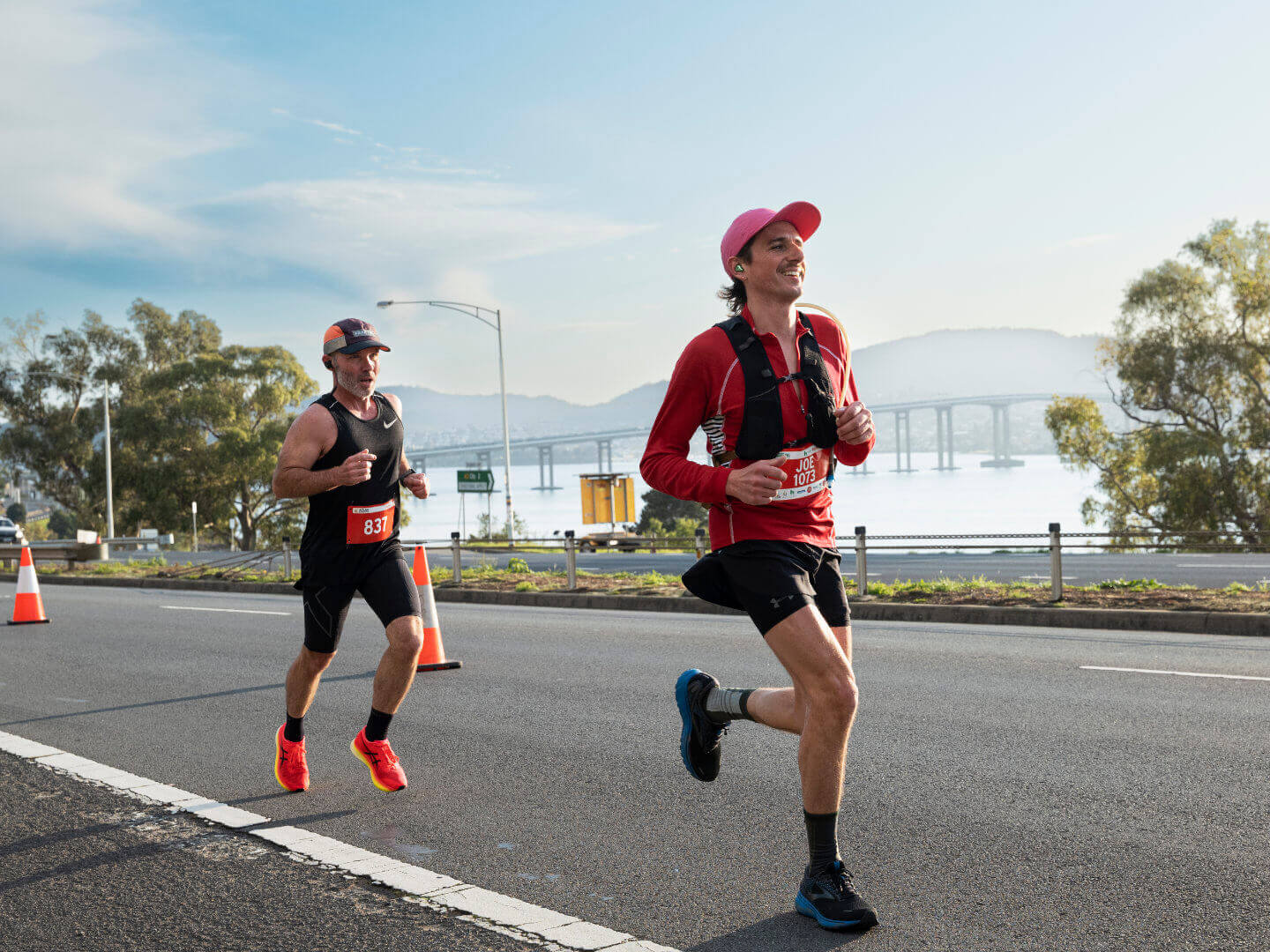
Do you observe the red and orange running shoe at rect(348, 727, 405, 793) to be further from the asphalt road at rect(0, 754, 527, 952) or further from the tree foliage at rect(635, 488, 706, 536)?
the tree foliage at rect(635, 488, 706, 536)

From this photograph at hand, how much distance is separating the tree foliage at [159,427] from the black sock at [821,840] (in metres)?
54.8

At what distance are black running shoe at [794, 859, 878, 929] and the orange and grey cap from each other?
8.82 feet

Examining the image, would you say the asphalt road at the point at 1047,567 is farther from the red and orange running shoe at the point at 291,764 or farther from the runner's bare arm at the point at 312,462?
the runner's bare arm at the point at 312,462

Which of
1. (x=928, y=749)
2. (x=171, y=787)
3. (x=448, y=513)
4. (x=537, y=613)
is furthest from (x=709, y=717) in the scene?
(x=448, y=513)

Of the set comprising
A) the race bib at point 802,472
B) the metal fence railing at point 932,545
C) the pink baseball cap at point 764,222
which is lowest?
the metal fence railing at point 932,545

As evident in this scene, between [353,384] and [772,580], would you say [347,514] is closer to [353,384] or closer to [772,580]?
[353,384]

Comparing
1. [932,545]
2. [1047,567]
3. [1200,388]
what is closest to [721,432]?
[932,545]

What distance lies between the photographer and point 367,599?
4961 mm

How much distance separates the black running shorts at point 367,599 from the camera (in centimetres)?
492

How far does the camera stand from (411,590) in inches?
197

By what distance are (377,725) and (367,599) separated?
526mm

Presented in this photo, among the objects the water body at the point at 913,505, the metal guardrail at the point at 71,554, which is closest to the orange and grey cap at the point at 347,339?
the metal guardrail at the point at 71,554

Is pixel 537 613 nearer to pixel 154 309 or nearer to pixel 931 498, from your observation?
pixel 154 309

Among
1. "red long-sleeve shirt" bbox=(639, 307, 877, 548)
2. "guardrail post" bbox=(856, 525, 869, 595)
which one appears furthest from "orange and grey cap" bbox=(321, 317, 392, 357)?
"guardrail post" bbox=(856, 525, 869, 595)
